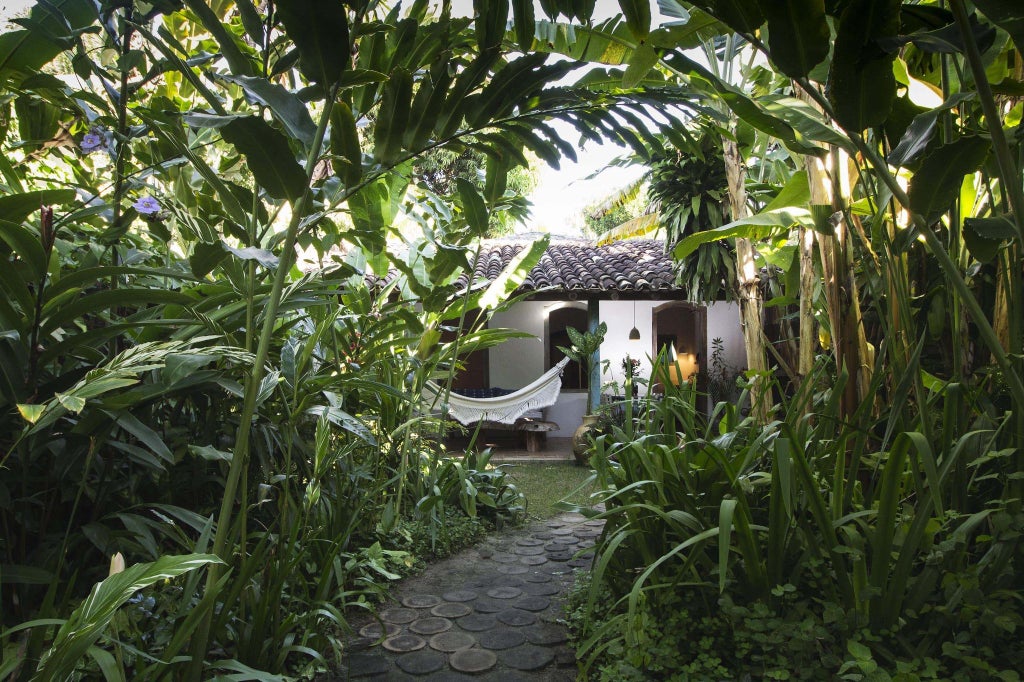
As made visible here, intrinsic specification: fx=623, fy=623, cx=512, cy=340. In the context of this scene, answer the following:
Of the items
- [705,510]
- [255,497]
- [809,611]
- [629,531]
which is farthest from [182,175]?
[809,611]

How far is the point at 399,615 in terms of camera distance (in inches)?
79.4

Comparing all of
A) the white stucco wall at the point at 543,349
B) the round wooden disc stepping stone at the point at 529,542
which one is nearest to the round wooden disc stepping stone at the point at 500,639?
the round wooden disc stepping stone at the point at 529,542

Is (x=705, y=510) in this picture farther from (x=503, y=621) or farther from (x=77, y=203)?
(x=77, y=203)

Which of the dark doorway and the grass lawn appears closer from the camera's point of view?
the grass lawn

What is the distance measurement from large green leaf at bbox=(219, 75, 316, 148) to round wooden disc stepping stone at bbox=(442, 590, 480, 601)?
1618 millimetres

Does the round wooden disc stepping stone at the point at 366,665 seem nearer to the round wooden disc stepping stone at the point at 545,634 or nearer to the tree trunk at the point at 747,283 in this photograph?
the round wooden disc stepping stone at the point at 545,634

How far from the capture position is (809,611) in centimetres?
128

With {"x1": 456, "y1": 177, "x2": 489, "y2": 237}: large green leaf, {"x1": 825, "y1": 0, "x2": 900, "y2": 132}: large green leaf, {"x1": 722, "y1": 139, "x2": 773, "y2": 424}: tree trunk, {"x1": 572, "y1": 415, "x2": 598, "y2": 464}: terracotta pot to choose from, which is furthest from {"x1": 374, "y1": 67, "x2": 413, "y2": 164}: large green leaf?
{"x1": 572, "y1": 415, "x2": 598, "y2": 464}: terracotta pot

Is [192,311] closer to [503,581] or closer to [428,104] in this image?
[428,104]

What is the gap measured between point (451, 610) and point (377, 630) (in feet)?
0.87

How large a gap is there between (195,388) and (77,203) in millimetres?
509

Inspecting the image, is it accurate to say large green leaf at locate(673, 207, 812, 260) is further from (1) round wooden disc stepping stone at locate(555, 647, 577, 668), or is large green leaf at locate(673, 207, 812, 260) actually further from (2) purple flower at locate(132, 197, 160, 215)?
(2) purple flower at locate(132, 197, 160, 215)

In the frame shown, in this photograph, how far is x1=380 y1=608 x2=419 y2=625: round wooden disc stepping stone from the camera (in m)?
1.96

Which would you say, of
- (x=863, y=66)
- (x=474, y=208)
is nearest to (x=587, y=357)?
(x=474, y=208)
